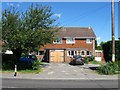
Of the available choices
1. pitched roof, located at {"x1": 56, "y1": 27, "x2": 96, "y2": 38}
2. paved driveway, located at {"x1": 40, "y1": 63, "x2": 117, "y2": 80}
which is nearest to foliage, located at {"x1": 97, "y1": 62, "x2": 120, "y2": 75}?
paved driveway, located at {"x1": 40, "y1": 63, "x2": 117, "y2": 80}

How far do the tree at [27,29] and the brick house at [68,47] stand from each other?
22.4 metres

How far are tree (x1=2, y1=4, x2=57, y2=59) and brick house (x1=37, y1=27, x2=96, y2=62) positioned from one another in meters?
22.4

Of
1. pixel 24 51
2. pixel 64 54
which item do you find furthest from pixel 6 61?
pixel 64 54

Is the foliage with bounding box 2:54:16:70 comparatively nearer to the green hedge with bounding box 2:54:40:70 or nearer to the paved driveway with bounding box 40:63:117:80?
the green hedge with bounding box 2:54:40:70

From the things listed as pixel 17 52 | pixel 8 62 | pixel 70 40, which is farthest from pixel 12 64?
pixel 70 40

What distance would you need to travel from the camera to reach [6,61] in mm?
32094

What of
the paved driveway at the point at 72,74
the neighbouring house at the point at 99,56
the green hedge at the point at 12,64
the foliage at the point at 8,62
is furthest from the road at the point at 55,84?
the neighbouring house at the point at 99,56

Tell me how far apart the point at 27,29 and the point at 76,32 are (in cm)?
2921

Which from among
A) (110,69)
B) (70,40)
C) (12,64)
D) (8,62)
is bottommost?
(110,69)

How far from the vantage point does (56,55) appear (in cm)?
5281

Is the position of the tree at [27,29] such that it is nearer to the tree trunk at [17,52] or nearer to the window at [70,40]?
the tree trunk at [17,52]

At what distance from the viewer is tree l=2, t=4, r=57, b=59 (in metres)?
28.3

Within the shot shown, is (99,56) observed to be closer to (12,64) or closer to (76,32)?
(76,32)

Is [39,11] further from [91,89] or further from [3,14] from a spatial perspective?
[91,89]
